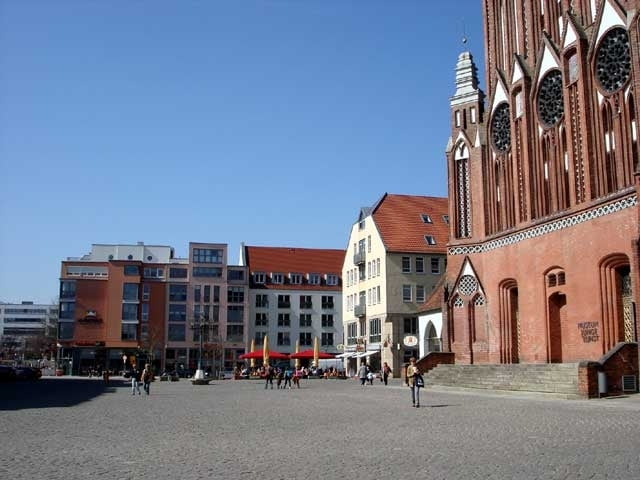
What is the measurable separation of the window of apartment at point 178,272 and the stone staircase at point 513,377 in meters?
62.7

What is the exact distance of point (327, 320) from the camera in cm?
9838

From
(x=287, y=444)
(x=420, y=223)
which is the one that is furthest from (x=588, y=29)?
(x=420, y=223)

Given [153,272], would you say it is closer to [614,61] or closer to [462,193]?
[462,193]

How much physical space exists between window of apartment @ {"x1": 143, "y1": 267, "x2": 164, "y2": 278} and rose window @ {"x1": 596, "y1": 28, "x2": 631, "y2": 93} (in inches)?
2938

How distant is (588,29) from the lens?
32.8 meters

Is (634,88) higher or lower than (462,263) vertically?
higher

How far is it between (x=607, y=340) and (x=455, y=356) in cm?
1194

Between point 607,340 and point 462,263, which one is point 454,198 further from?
point 607,340

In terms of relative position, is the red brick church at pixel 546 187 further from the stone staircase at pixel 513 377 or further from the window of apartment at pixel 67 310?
the window of apartment at pixel 67 310

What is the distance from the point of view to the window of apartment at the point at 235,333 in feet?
315

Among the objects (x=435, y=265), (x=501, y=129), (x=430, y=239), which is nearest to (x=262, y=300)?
(x=430, y=239)

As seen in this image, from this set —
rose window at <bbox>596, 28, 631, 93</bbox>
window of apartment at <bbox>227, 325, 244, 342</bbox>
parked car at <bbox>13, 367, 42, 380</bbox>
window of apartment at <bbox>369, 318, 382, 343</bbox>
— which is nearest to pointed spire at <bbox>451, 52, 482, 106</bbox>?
rose window at <bbox>596, 28, 631, 93</bbox>

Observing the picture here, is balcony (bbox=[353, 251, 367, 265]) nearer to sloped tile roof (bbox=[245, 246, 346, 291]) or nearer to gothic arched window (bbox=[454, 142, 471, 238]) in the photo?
sloped tile roof (bbox=[245, 246, 346, 291])

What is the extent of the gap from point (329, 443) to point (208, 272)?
85.3 metres
